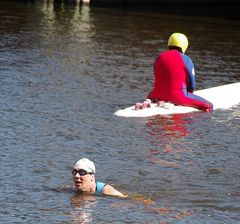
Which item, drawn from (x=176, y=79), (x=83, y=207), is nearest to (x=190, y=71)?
(x=176, y=79)

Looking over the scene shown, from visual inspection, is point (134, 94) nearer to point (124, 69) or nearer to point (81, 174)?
point (124, 69)

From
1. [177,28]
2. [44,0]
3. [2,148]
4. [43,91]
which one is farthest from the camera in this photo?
[44,0]

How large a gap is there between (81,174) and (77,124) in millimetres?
4365

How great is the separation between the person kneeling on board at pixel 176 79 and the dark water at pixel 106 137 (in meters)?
0.40

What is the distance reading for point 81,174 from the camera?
10242 mm

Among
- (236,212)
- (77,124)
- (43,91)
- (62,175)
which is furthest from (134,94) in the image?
(236,212)

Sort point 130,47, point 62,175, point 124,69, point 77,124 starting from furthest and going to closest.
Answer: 1. point 130,47
2. point 124,69
3. point 77,124
4. point 62,175

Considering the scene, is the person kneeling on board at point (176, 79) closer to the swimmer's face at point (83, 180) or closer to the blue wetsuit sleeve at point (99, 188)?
the blue wetsuit sleeve at point (99, 188)

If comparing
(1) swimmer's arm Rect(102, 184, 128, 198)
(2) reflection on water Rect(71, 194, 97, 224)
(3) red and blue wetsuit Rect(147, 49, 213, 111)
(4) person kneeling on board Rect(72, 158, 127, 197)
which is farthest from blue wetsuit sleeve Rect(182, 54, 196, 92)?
(2) reflection on water Rect(71, 194, 97, 224)

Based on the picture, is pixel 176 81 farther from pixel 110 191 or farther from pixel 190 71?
pixel 110 191

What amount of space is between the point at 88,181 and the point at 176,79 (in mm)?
6057

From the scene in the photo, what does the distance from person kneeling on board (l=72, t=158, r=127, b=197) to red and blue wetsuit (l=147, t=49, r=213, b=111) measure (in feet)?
18.9

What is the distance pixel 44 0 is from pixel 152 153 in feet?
85.5

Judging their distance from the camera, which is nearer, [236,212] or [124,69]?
[236,212]
